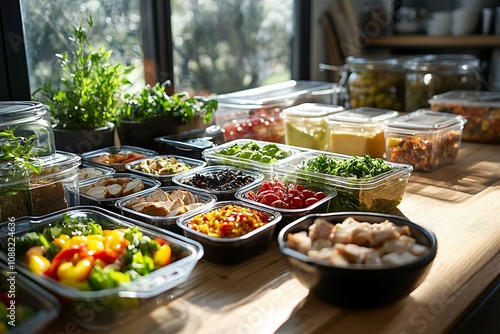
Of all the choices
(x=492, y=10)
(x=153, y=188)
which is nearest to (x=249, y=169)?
(x=153, y=188)

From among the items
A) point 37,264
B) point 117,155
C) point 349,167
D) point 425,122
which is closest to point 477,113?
point 425,122

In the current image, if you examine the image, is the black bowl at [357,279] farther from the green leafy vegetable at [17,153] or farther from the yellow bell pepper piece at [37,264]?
the green leafy vegetable at [17,153]

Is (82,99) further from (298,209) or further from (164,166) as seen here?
(298,209)

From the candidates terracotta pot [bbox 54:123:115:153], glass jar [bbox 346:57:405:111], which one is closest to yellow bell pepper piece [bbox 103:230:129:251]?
terracotta pot [bbox 54:123:115:153]

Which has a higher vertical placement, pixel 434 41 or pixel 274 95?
pixel 434 41

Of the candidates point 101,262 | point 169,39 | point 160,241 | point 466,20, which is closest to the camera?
point 101,262

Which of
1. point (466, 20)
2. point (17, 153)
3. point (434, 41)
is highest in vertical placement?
point (466, 20)

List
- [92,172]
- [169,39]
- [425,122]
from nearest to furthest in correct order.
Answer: [92,172] < [425,122] < [169,39]

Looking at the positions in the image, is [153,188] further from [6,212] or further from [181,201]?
[6,212]

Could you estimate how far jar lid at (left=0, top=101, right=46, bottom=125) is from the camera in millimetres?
1310

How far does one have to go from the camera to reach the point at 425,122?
5.83ft

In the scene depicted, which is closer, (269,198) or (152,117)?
(269,198)

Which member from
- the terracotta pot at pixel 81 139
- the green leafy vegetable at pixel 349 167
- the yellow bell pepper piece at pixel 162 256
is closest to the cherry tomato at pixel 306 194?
the green leafy vegetable at pixel 349 167

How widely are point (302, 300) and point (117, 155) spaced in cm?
88
